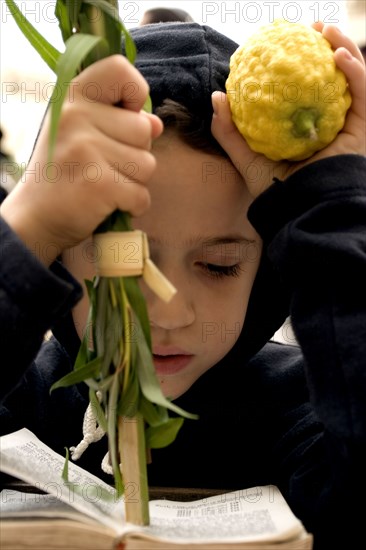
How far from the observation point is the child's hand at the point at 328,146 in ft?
2.20

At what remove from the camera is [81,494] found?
62cm

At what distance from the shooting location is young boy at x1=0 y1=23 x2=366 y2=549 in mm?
576

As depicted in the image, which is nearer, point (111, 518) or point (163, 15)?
point (111, 518)

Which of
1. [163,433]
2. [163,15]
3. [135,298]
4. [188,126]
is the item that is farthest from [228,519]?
[163,15]

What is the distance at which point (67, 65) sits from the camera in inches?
20.0

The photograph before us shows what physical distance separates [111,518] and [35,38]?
16.6 inches

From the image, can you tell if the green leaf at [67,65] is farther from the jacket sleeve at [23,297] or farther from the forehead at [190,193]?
the forehead at [190,193]

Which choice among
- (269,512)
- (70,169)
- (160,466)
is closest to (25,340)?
(70,169)

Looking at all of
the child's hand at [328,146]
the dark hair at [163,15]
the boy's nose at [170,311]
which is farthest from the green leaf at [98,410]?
the dark hair at [163,15]

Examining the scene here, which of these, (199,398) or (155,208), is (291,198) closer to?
(155,208)

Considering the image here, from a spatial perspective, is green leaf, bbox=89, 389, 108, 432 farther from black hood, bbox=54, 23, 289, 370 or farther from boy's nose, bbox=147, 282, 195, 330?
black hood, bbox=54, 23, 289, 370

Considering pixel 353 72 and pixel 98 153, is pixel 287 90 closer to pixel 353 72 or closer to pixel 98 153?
pixel 353 72

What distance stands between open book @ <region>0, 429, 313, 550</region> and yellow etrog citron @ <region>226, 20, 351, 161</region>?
0.35 meters

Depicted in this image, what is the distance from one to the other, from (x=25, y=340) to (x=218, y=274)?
29 centimetres
